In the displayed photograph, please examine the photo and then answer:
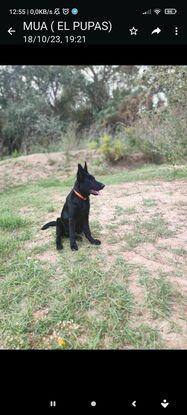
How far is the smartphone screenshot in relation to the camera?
139 centimetres

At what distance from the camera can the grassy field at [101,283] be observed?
86.4 inches

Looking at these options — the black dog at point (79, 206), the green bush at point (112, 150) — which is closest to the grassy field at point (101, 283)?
the black dog at point (79, 206)

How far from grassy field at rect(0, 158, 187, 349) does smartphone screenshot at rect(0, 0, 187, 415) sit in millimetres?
11

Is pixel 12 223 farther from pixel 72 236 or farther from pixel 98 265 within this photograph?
pixel 98 265

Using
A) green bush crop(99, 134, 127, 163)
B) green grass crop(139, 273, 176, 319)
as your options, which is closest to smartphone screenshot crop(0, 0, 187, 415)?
green grass crop(139, 273, 176, 319)

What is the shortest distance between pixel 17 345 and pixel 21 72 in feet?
42.2

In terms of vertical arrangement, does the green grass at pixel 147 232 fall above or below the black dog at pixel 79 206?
below

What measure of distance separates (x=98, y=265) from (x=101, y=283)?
1.21 ft

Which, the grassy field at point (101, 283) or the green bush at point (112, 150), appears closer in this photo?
the grassy field at point (101, 283)

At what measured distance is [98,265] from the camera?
3172mm

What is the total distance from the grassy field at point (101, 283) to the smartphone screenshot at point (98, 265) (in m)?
0.01

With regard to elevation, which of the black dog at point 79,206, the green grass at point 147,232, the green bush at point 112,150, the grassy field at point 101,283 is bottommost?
the grassy field at point 101,283

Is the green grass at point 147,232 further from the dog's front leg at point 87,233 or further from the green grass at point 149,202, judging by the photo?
the green grass at point 149,202
